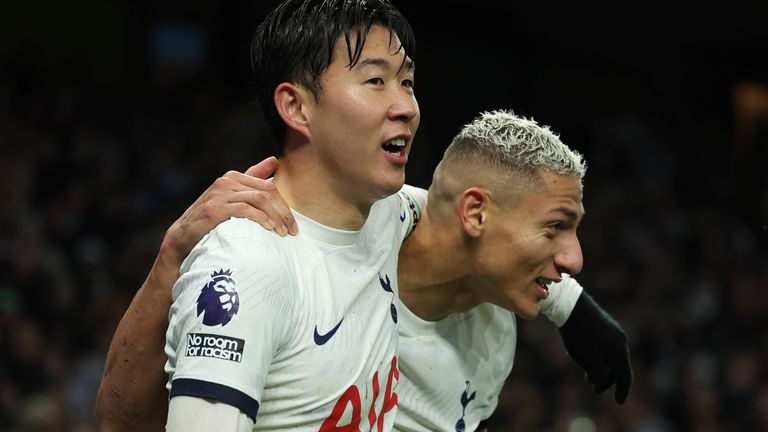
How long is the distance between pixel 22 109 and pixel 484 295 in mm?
6289

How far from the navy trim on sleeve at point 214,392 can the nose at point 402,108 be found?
2.53 feet

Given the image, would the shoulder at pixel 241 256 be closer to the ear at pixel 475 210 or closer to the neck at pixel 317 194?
the neck at pixel 317 194

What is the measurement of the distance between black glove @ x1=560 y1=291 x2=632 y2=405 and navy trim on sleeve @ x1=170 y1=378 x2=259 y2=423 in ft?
5.48

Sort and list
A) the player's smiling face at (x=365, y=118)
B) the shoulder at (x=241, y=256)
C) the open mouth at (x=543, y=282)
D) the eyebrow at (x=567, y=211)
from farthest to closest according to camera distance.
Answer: the open mouth at (x=543, y=282), the eyebrow at (x=567, y=211), the player's smiling face at (x=365, y=118), the shoulder at (x=241, y=256)

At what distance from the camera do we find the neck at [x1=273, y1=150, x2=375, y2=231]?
107 inches

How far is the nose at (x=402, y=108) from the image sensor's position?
2.65 meters

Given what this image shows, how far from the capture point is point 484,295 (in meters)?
3.39

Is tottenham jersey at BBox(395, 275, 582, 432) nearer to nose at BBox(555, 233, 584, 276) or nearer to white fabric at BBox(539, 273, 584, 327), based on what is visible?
white fabric at BBox(539, 273, 584, 327)

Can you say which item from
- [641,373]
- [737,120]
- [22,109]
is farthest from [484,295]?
[737,120]

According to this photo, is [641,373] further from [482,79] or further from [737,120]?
[737,120]

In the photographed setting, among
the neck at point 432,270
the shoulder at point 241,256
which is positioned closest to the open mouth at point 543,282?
the neck at point 432,270

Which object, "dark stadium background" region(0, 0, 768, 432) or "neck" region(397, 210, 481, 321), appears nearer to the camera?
"neck" region(397, 210, 481, 321)

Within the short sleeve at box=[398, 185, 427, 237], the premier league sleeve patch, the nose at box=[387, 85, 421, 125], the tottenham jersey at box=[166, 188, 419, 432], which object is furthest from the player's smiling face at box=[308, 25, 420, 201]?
the short sleeve at box=[398, 185, 427, 237]

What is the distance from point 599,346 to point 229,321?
5.64 ft
